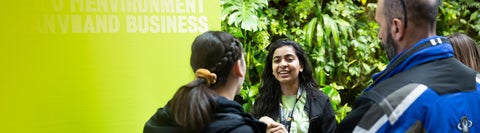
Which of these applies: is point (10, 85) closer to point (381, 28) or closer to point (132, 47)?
point (132, 47)

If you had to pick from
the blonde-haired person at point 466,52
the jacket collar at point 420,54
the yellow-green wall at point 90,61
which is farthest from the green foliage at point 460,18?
the jacket collar at point 420,54

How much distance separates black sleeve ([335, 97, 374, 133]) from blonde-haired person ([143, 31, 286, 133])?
0.33 metres

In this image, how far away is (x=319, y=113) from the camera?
2.98 meters

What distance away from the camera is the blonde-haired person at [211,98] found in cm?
167

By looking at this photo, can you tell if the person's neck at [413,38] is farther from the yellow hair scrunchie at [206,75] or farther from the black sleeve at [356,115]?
the yellow hair scrunchie at [206,75]

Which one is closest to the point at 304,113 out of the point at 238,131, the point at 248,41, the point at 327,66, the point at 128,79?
the point at 128,79

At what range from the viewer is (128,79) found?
2637mm

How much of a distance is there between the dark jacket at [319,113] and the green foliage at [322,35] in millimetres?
1618

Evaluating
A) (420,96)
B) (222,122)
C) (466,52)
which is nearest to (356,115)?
(420,96)

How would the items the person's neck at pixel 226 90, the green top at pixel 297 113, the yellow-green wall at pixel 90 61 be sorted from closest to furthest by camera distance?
the person's neck at pixel 226 90
the yellow-green wall at pixel 90 61
the green top at pixel 297 113

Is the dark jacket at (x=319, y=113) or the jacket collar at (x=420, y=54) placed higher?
the jacket collar at (x=420, y=54)

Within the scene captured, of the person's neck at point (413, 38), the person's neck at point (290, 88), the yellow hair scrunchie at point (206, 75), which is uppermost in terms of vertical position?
the person's neck at point (413, 38)

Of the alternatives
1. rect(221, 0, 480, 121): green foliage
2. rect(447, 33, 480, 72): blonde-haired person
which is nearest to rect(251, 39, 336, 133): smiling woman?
rect(447, 33, 480, 72): blonde-haired person

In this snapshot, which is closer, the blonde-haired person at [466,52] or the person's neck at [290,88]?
the blonde-haired person at [466,52]
